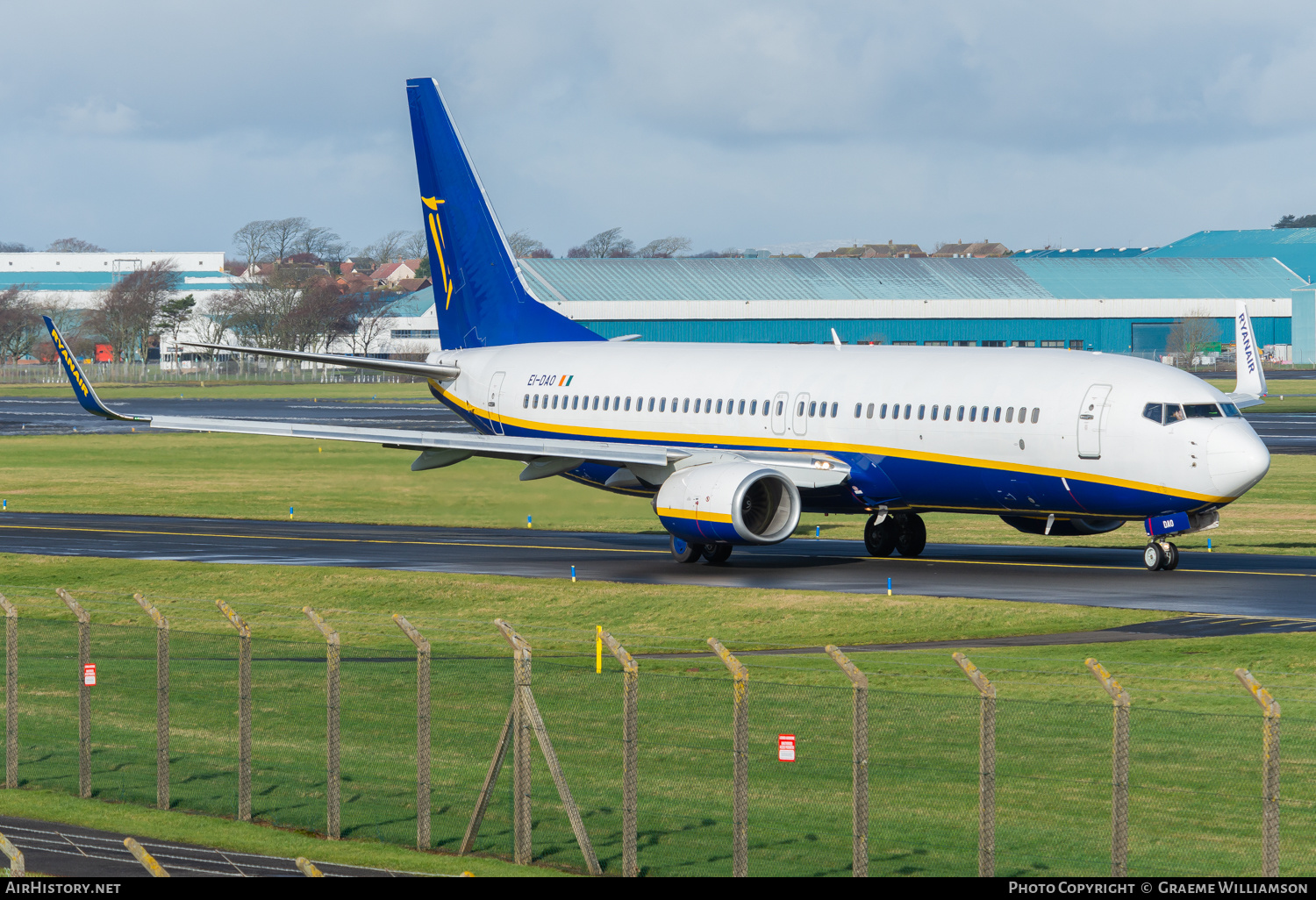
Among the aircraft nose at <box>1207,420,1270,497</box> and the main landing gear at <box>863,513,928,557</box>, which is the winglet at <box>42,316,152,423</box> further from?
the aircraft nose at <box>1207,420,1270,497</box>

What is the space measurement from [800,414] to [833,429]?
1054 millimetres

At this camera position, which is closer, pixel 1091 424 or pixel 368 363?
pixel 1091 424

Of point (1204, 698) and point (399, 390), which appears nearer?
point (1204, 698)

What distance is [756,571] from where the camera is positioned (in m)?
38.2

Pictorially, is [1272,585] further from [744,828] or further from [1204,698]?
[744,828]

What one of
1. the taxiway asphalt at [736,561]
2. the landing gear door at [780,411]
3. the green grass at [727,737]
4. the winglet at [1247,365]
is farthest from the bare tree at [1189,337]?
the green grass at [727,737]

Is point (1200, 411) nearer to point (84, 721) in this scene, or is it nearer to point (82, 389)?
point (84, 721)

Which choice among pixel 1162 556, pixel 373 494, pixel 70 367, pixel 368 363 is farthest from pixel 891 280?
pixel 70 367

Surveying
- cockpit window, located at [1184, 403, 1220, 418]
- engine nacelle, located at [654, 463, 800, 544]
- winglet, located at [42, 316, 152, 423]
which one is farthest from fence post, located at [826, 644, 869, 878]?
winglet, located at [42, 316, 152, 423]

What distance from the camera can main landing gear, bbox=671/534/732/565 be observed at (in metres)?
39.5

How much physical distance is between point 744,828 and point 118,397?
122360 mm

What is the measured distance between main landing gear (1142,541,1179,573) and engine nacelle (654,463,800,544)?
739 centimetres

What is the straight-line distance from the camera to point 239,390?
474ft

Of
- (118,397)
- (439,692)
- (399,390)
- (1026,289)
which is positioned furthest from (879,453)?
(1026,289)
